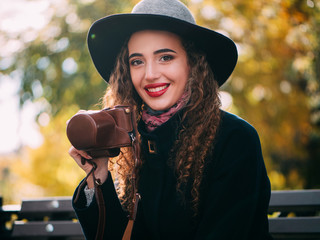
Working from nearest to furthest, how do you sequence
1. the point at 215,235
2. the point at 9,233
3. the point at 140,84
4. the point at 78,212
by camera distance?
the point at 215,235, the point at 78,212, the point at 140,84, the point at 9,233

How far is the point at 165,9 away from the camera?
6.43 ft

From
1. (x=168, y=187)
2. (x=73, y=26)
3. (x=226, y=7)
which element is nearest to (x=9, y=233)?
(x=168, y=187)

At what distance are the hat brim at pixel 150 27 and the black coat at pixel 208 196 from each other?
13.8 inches

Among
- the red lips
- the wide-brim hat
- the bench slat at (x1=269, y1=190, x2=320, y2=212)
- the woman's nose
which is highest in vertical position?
the wide-brim hat

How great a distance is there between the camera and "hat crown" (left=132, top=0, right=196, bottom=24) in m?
1.95

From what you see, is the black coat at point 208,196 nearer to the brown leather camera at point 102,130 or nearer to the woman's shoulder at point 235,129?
the woman's shoulder at point 235,129

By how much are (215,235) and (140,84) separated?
931 millimetres

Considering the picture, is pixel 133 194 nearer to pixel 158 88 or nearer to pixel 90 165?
pixel 90 165

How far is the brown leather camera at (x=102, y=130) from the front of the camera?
1597 mm

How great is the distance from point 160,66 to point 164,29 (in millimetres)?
203

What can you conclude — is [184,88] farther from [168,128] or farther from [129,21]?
[129,21]

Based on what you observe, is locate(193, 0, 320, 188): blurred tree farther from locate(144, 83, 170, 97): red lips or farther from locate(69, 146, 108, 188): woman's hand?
locate(69, 146, 108, 188): woman's hand

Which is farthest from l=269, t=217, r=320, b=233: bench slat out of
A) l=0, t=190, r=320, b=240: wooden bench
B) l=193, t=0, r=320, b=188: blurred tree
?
l=193, t=0, r=320, b=188: blurred tree

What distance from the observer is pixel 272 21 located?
5.50 m
